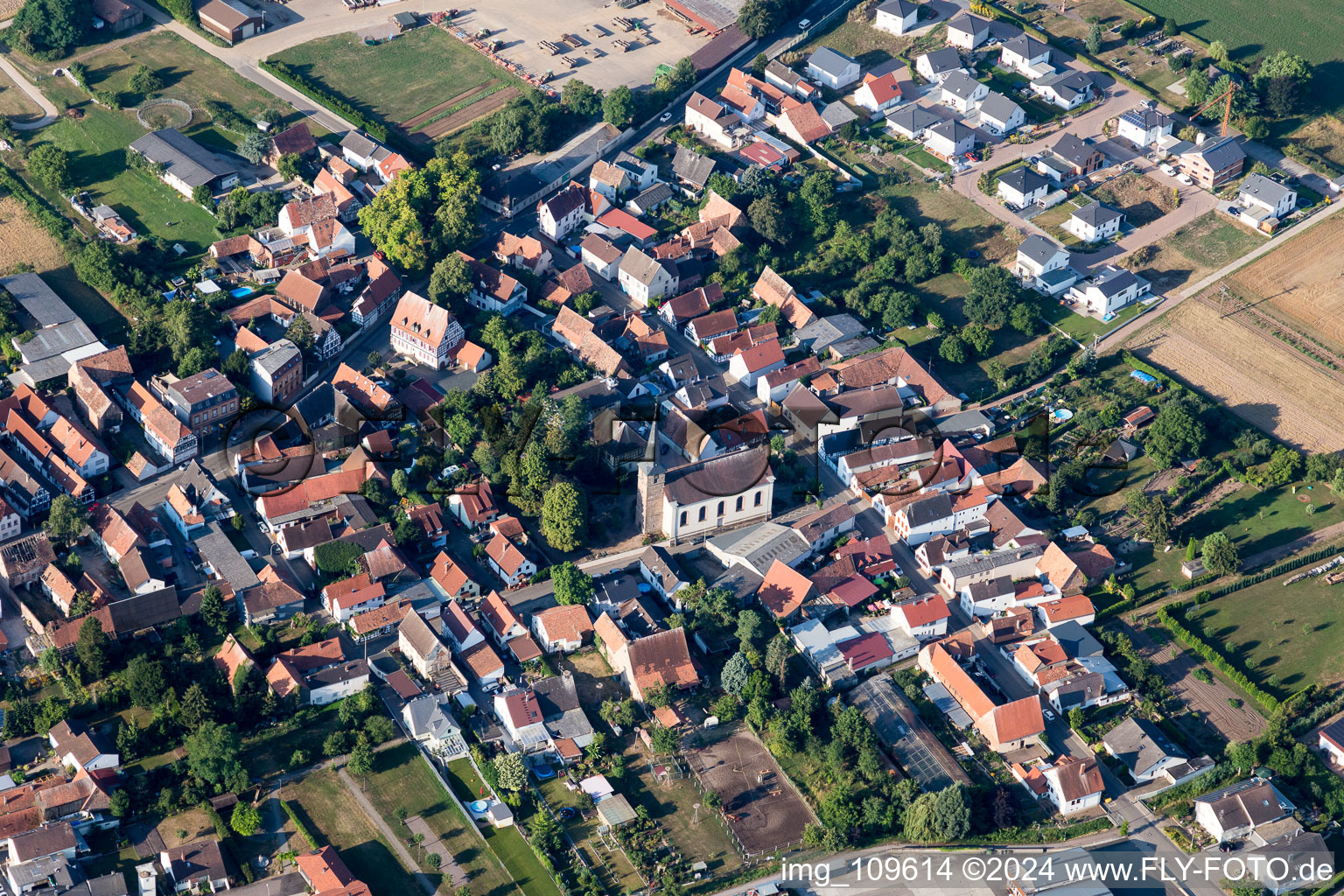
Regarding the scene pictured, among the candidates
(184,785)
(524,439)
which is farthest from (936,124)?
(184,785)

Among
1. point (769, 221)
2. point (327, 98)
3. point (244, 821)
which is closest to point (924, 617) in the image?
point (769, 221)

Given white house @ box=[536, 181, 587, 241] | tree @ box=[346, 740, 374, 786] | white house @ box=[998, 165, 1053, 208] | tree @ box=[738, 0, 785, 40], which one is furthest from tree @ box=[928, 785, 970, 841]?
tree @ box=[738, 0, 785, 40]

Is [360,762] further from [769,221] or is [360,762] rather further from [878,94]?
[878,94]

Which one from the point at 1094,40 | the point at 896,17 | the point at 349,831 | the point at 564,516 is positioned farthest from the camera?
the point at 896,17

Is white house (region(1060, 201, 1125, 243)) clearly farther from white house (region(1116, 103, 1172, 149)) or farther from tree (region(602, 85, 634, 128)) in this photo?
tree (region(602, 85, 634, 128))

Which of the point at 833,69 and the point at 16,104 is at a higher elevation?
the point at 833,69

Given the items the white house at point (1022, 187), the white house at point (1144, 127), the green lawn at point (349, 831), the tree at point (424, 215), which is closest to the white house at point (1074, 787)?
the green lawn at point (349, 831)

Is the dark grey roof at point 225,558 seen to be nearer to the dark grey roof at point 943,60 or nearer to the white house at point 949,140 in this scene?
the white house at point 949,140
